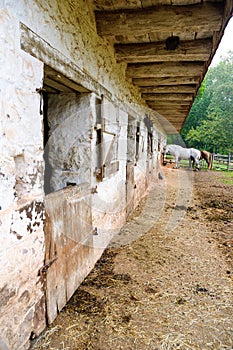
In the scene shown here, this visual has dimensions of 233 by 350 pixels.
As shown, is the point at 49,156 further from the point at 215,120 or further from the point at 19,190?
the point at 215,120

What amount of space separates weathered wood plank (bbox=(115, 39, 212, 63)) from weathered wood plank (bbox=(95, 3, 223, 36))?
469mm

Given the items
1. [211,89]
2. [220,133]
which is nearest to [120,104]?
[220,133]

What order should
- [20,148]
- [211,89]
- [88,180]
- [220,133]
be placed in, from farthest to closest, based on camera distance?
[211,89], [220,133], [88,180], [20,148]

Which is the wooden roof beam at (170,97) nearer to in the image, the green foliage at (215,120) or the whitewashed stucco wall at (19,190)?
the whitewashed stucco wall at (19,190)

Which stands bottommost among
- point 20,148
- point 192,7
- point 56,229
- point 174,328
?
point 174,328

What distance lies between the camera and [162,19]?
2.06 meters

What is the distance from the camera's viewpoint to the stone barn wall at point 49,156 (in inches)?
49.5

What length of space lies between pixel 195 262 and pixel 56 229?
1955 mm

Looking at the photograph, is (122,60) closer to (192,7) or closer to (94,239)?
(192,7)

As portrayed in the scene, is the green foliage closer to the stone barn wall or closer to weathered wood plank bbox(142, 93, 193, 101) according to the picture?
weathered wood plank bbox(142, 93, 193, 101)

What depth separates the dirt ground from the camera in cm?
173

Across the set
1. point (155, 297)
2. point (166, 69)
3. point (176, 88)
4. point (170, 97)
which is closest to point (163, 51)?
point (166, 69)

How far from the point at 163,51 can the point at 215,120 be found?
23.8 meters

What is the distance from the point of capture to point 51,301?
1796 mm
